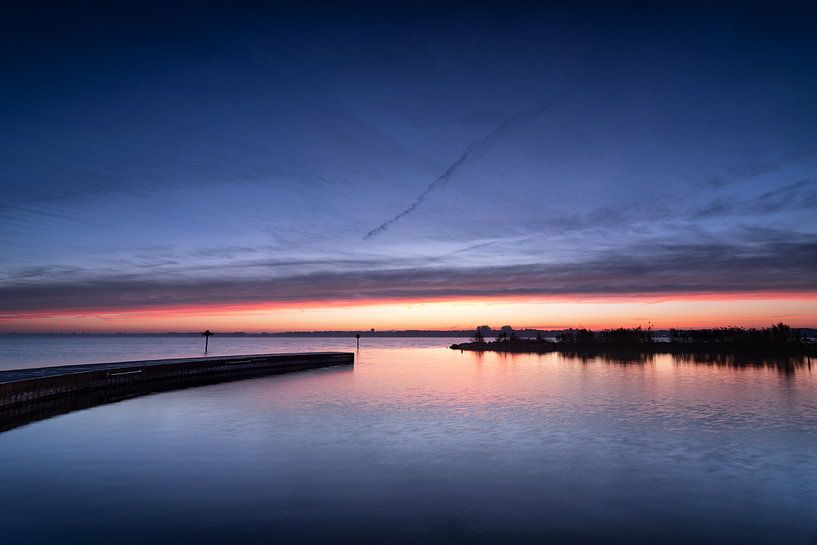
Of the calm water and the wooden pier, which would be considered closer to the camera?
the calm water

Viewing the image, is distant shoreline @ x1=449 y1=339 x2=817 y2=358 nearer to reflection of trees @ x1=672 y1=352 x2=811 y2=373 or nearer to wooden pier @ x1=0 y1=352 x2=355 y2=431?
reflection of trees @ x1=672 y1=352 x2=811 y2=373

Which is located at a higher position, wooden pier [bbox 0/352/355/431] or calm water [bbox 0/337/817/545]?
wooden pier [bbox 0/352/355/431]

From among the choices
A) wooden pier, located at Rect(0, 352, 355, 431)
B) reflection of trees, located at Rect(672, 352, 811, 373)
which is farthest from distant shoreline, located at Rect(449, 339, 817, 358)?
wooden pier, located at Rect(0, 352, 355, 431)

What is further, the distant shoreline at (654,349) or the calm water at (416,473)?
the distant shoreline at (654,349)

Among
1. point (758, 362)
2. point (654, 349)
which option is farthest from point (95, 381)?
point (654, 349)

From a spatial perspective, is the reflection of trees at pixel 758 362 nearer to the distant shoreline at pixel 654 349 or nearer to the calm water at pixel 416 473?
the distant shoreline at pixel 654 349

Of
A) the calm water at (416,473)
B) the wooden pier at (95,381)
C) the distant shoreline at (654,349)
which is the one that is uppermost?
the distant shoreline at (654,349)

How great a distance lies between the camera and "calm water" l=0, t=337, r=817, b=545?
48.9 ft

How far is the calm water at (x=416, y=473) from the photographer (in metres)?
14.9

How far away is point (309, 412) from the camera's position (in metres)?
37.3

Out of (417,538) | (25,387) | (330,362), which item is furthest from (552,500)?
(330,362)

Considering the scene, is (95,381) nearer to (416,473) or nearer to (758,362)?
(416,473)

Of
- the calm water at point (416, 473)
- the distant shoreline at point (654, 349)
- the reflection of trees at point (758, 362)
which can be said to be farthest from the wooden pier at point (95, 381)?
the distant shoreline at point (654, 349)

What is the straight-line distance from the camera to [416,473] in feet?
68.3
